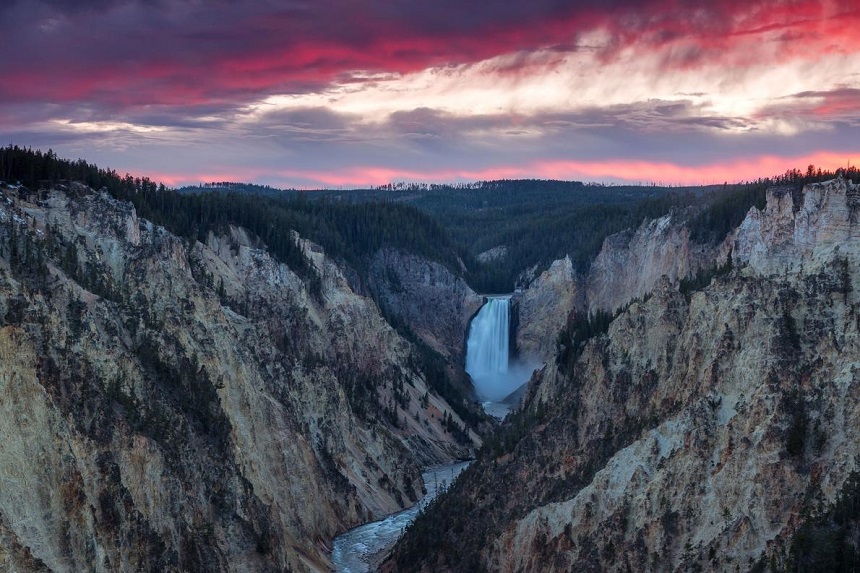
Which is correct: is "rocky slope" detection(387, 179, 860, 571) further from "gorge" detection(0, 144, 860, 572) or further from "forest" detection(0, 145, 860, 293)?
"forest" detection(0, 145, 860, 293)

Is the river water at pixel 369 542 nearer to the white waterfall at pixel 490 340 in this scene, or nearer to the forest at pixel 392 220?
the forest at pixel 392 220

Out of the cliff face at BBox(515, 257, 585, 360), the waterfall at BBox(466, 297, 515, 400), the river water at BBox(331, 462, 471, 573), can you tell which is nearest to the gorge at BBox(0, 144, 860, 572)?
the river water at BBox(331, 462, 471, 573)

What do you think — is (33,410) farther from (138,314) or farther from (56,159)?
(56,159)

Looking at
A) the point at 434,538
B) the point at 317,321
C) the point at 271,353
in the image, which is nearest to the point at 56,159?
the point at 271,353

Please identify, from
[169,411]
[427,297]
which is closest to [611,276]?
[427,297]

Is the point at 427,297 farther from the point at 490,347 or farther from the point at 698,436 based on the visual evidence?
the point at 698,436

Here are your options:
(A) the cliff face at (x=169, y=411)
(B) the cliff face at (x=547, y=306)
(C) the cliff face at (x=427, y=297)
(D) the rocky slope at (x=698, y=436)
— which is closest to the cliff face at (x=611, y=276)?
(B) the cliff face at (x=547, y=306)
